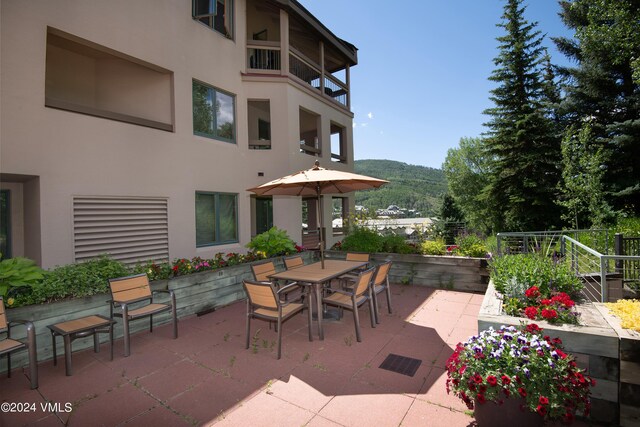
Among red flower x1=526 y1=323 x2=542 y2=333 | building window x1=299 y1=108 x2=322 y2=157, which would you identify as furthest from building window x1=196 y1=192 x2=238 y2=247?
red flower x1=526 y1=323 x2=542 y2=333

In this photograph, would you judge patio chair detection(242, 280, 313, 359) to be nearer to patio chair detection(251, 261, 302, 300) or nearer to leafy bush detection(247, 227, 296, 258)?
patio chair detection(251, 261, 302, 300)

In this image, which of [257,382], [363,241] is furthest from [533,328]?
[363,241]

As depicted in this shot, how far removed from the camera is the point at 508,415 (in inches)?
91.7

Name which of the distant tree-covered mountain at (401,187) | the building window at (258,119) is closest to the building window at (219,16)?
the building window at (258,119)

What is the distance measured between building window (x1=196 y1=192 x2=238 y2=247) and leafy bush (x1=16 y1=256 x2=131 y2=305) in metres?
3.30

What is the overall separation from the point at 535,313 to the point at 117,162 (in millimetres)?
7754

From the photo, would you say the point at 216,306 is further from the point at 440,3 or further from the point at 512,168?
the point at 512,168

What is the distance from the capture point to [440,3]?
944 cm

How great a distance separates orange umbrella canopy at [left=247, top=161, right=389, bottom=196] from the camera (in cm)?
491

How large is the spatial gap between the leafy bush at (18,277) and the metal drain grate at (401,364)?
4768mm

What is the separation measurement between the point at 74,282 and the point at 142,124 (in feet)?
13.3

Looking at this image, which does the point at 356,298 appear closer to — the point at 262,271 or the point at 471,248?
the point at 262,271

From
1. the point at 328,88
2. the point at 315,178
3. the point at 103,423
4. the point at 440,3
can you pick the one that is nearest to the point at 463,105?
the point at 328,88

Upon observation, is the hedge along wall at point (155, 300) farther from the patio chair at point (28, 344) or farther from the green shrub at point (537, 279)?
the green shrub at point (537, 279)
